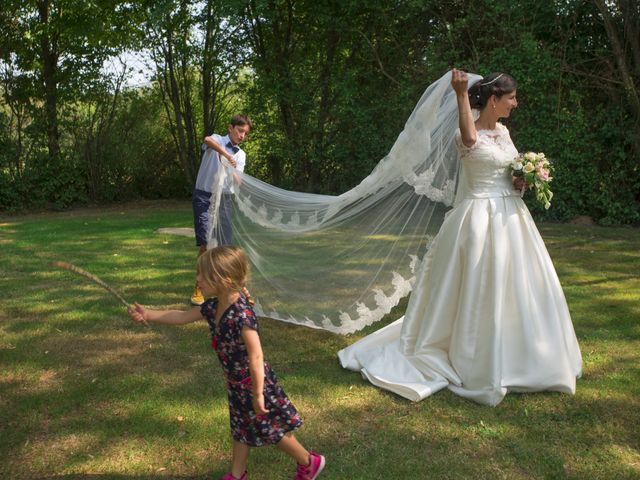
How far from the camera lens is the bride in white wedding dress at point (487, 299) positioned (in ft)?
14.0

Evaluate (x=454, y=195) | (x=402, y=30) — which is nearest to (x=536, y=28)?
(x=402, y=30)

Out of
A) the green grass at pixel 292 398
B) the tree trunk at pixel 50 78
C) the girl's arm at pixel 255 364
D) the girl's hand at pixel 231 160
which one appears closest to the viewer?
the girl's arm at pixel 255 364

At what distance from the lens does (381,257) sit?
5.29 metres

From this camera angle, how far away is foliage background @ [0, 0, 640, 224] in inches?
485

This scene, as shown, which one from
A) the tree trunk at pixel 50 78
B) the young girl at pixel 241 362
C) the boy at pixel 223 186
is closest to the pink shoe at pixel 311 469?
the young girl at pixel 241 362

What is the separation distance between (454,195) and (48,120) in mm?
16456

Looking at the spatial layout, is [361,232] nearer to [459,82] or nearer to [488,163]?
[488,163]

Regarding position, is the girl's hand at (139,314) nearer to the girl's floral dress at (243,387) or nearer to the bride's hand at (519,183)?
the girl's floral dress at (243,387)

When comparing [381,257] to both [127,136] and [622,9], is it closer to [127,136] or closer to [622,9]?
[622,9]

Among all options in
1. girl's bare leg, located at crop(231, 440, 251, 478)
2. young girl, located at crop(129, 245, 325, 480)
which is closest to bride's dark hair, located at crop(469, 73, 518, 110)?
young girl, located at crop(129, 245, 325, 480)

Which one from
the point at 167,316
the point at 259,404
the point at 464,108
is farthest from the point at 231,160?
the point at 259,404

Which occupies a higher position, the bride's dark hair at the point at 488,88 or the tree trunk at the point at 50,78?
the tree trunk at the point at 50,78

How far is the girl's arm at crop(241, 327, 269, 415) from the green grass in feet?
2.15

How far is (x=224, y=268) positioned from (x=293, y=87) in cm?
1360
